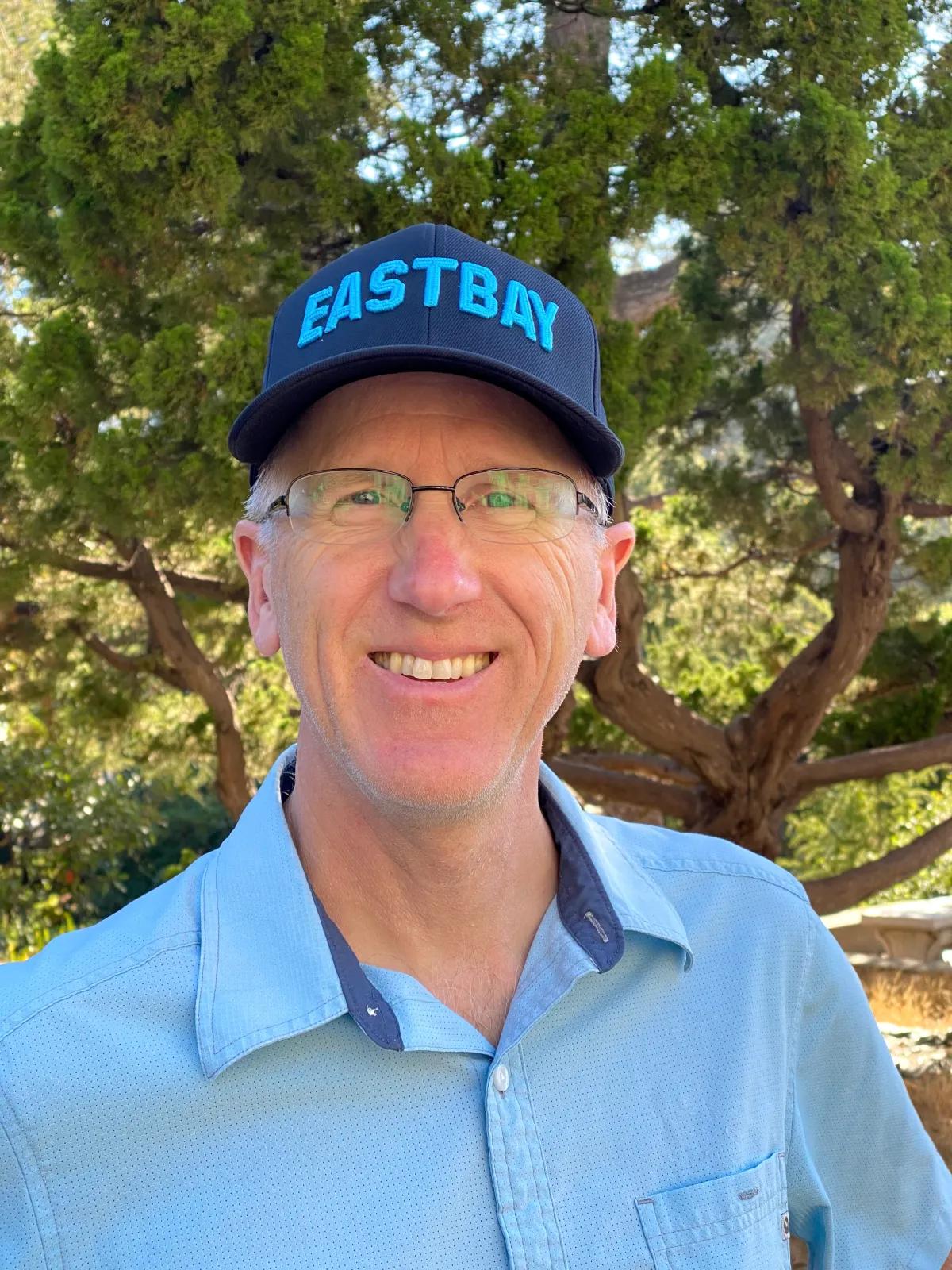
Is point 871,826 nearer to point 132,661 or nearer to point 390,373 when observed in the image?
point 132,661

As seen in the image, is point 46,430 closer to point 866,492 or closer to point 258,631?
point 258,631

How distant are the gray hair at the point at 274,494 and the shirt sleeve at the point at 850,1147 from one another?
1.91ft

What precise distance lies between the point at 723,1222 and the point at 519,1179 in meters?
0.27

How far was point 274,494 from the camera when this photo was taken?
158cm

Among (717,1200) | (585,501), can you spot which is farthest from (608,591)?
(717,1200)

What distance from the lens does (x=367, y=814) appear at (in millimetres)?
1484

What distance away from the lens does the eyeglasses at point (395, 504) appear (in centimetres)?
147

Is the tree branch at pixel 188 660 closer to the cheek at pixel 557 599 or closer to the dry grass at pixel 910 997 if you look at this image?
the dry grass at pixel 910 997

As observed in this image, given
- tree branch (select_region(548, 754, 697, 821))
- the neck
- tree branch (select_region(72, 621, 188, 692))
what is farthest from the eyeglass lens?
tree branch (select_region(72, 621, 188, 692))

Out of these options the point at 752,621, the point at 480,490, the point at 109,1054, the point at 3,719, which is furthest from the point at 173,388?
the point at 752,621

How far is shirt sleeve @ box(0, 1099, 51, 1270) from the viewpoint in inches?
47.3

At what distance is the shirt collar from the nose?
325mm

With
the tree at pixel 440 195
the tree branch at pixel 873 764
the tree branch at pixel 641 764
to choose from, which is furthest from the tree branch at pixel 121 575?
the tree branch at pixel 873 764

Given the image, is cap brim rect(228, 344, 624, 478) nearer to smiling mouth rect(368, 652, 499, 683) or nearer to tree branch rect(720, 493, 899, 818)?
smiling mouth rect(368, 652, 499, 683)
